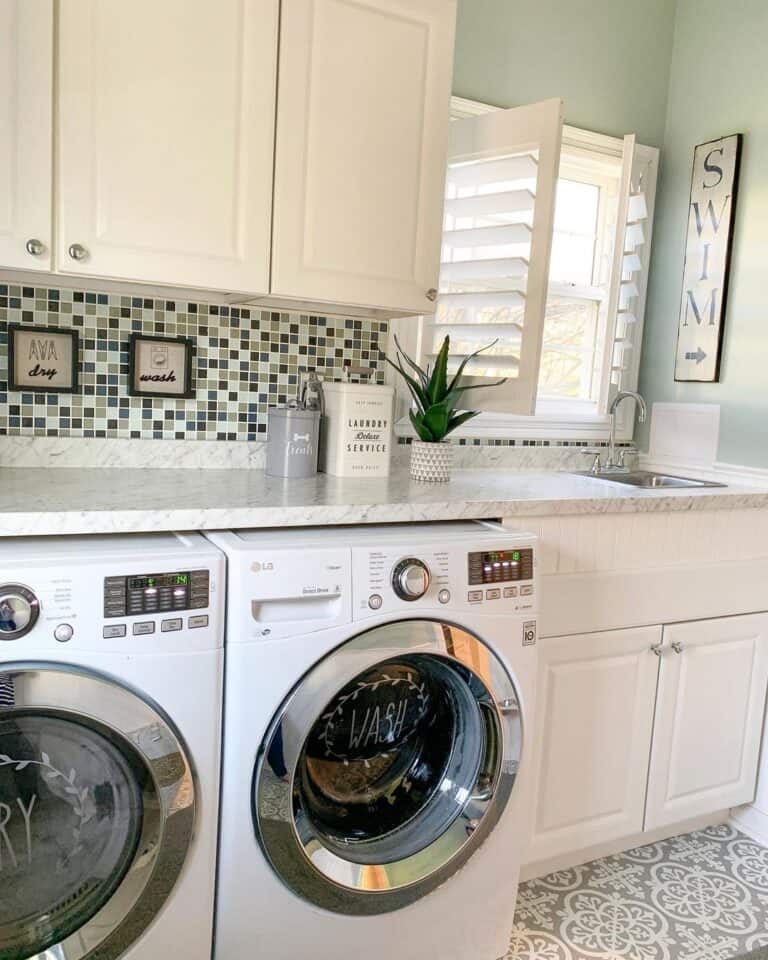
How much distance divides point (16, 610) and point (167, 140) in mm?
1046

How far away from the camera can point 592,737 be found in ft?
6.56

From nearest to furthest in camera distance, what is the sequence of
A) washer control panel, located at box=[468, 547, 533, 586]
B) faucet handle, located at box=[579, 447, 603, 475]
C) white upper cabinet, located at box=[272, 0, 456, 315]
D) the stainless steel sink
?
washer control panel, located at box=[468, 547, 533, 586]
white upper cabinet, located at box=[272, 0, 456, 315]
the stainless steel sink
faucet handle, located at box=[579, 447, 603, 475]

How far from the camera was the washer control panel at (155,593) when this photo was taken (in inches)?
50.9

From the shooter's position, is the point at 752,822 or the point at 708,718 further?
the point at 752,822

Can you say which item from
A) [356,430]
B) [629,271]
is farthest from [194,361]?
[629,271]

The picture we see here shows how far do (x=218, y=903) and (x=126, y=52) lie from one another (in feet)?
5.63

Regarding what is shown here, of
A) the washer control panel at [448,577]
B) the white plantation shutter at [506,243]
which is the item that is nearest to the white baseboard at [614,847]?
the washer control panel at [448,577]

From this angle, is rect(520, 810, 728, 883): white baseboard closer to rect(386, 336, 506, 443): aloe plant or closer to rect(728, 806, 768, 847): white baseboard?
rect(728, 806, 768, 847): white baseboard

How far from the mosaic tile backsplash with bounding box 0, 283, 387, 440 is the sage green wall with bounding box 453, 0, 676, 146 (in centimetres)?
93

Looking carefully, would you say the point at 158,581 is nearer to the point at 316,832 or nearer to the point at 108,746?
the point at 108,746

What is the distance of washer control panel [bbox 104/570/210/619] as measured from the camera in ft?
4.24

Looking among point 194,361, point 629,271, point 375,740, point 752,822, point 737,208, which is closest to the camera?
point 375,740

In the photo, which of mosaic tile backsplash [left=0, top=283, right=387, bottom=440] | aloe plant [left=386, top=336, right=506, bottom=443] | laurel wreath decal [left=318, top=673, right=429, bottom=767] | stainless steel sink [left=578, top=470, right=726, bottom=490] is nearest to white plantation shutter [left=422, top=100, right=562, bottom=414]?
aloe plant [left=386, top=336, right=506, bottom=443]

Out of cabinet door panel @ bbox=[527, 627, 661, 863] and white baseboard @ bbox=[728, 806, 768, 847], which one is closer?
cabinet door panel @ bbox=[527, 627, 661, 863]
